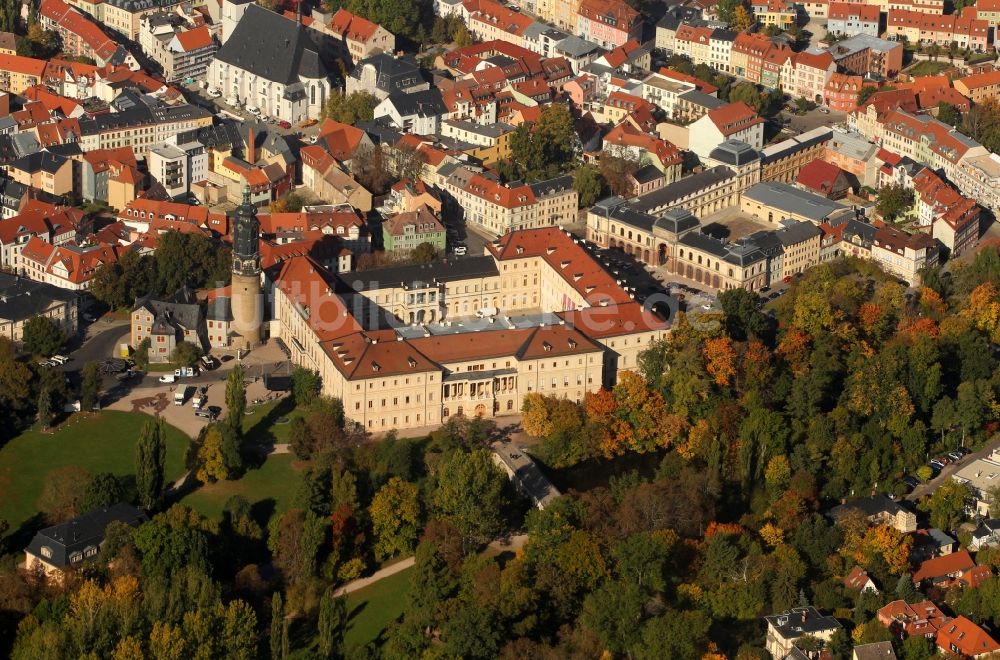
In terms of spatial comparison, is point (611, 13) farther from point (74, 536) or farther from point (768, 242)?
point (74, 536)

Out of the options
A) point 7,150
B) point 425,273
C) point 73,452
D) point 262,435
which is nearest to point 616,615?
point 262,435

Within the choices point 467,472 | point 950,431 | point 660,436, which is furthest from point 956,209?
point 467,472

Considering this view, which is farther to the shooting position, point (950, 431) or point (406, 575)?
point (950, 431)

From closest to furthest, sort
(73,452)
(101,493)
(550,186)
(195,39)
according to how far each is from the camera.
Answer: (101,493) → (73,452) → (550,186) → (195,39)

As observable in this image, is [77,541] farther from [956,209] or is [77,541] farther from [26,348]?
[956,209]

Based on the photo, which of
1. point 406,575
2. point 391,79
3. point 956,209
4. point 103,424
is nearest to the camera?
point 406,575

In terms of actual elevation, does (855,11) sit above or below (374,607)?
above
